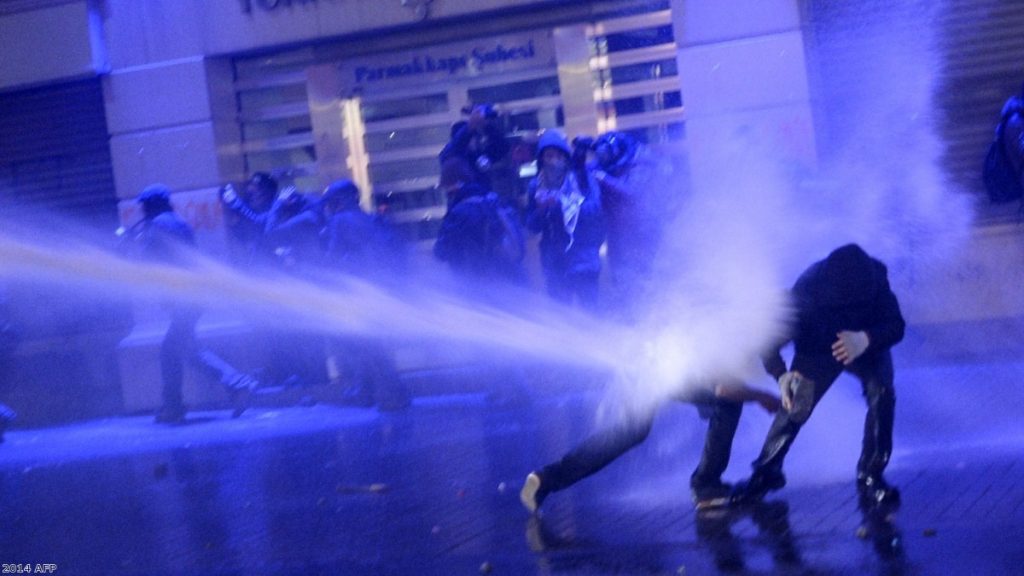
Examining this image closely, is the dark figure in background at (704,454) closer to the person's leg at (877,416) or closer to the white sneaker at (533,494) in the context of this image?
the white sneaker at (533,494)

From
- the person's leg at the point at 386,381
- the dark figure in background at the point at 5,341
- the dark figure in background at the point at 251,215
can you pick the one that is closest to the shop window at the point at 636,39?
the dark figure in background at the point at 251,215

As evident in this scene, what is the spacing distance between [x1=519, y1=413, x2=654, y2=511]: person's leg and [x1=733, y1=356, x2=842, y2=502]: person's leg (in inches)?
20.3

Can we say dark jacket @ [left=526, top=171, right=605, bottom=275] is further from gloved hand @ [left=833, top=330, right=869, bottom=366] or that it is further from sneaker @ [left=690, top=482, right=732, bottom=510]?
gloved hand @ [left=833, top=330, right=869, bottom=366]

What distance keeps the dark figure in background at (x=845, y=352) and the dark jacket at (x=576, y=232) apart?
171 inches

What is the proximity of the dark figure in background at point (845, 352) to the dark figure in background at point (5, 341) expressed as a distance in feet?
24.1

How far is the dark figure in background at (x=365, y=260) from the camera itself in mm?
11977

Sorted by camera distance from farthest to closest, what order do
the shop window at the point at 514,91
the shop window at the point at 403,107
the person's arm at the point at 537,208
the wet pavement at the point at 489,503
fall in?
the shop window at the point at 403,107 → the shop window at the point at 514,91 → the person's arm at the point at 537,208 → the wet pavement at the point at 489,503

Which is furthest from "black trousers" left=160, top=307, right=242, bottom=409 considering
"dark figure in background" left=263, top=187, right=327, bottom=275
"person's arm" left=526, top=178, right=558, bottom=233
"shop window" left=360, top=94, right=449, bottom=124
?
"person's arm" left=526, top=178, right=558, bottom=233

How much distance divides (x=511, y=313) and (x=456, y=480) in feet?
13.2

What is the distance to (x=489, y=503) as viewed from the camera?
756 centimetres

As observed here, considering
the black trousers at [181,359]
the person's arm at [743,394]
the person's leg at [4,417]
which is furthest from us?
the black trousers at [181,359]

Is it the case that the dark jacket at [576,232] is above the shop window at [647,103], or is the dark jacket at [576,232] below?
below

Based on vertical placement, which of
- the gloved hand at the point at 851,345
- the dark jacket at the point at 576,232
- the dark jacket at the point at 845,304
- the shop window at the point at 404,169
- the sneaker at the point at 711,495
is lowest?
the sneaker at the point at 711,495

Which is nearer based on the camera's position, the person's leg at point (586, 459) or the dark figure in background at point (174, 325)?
the person's leg at point (586, 459)
